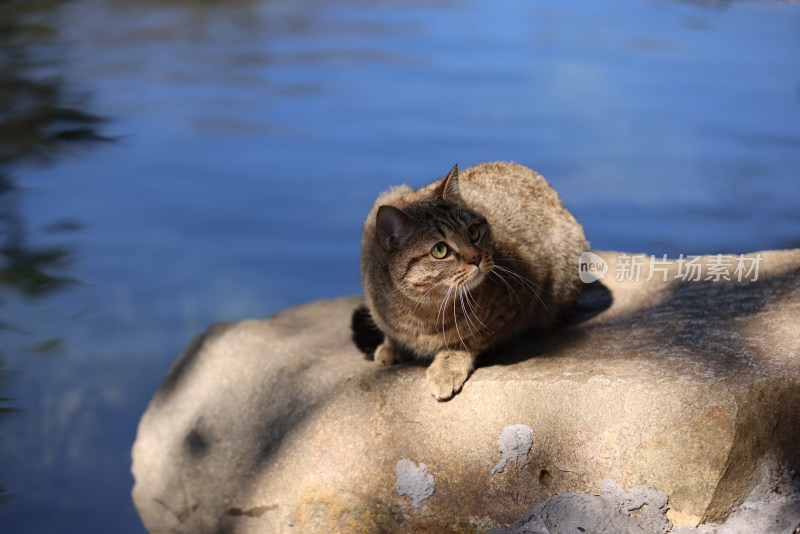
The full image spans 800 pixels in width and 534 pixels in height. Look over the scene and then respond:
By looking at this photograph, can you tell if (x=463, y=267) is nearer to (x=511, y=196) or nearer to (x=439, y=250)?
(x=439, y=250)

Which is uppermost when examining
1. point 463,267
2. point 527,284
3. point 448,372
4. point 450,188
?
point 450,188

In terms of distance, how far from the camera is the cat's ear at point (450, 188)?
2.64m

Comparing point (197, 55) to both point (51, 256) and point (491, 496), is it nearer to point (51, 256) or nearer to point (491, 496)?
point (51, 256)

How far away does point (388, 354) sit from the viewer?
116 inches

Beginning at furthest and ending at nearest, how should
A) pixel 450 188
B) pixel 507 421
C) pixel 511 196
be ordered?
pixel 511 196
pixel 450 188
pixel 507 421

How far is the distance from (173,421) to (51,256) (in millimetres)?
1711

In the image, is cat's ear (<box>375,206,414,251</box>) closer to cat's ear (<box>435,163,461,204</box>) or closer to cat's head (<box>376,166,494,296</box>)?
cat's head (<box>376,166,494,296</box>)

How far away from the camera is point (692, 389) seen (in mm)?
2273

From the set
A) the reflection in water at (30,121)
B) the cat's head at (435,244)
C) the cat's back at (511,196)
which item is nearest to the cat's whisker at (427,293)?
the cat's head at (435,244)

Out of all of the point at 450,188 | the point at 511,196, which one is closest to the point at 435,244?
the point at 450,188

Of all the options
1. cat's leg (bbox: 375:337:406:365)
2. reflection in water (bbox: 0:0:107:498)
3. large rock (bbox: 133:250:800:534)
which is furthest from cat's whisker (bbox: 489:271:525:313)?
reflection in water (bbox: 0:0:107:498)

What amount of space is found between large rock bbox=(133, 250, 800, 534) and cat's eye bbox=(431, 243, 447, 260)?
44 centimetres

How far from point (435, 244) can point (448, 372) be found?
43 cm

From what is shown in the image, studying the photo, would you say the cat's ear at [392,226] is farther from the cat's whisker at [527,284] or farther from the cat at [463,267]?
the cat's whisker at [527,284]
